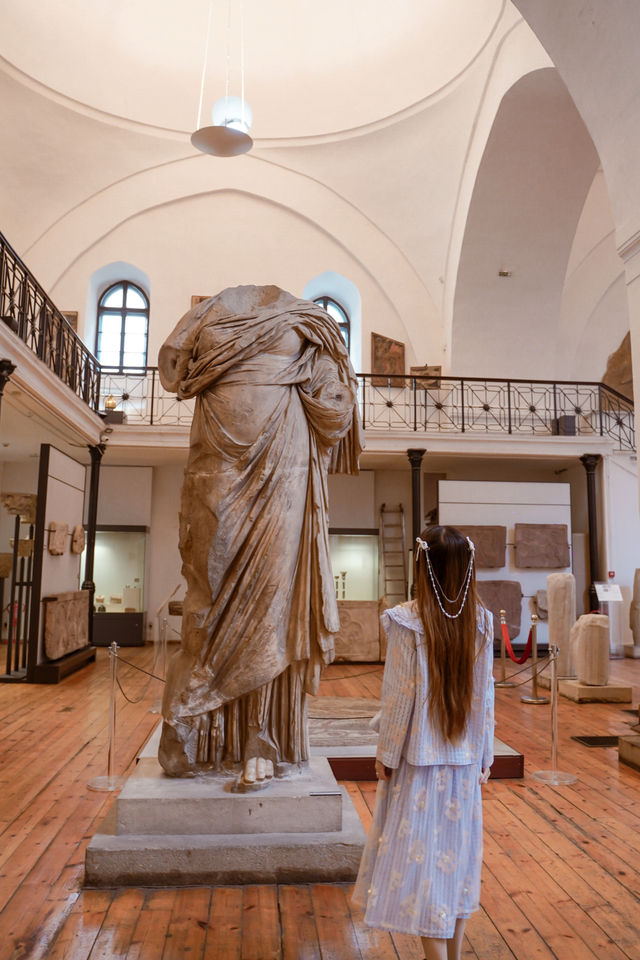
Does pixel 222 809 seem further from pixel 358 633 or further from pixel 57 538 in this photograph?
pixel 358 633

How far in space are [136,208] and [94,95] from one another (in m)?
2.10

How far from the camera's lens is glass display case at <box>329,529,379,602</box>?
1437cm

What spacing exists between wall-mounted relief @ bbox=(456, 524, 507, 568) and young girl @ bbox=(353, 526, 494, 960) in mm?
10428

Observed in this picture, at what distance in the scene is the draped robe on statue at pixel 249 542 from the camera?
3.37 meters

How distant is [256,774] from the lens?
10.6 ft

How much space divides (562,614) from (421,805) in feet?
23.9

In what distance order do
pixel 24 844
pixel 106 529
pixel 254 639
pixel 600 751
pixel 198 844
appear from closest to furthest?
pixel 198 844
pixel 254 639
pixel 24 844
pixel 600 751
pixel 106 529

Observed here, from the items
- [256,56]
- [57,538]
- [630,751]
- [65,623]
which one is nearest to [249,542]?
[630,751]

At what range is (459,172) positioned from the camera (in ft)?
45.7

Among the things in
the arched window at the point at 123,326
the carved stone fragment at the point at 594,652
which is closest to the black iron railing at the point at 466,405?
the arched window at the point at 123,326

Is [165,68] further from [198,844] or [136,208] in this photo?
[198,844]

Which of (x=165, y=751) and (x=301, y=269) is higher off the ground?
(x=301, y=269)

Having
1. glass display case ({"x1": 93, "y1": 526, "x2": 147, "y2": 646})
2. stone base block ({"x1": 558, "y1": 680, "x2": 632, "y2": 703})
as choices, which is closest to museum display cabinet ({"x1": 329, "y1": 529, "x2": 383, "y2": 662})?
glass display case ({"x1": 93, "y1": 526, "x2": 147, "y2": 646})

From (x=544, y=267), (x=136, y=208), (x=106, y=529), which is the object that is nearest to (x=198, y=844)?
(x=106, y=529)
